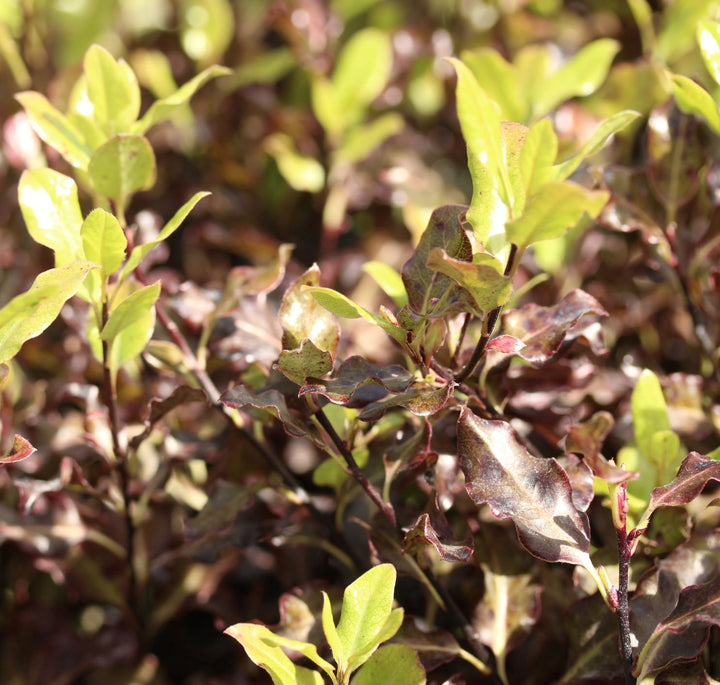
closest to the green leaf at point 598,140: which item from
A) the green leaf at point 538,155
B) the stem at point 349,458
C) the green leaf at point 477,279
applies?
the green leaf at point 538,155

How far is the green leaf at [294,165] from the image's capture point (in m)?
1.46

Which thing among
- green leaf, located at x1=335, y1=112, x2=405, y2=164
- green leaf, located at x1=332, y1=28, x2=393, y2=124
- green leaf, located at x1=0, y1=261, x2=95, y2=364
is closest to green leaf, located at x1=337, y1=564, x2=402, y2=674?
green leaf, located at x1=0, y1=261, x2=95, y2=364

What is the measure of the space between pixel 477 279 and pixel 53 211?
462mm

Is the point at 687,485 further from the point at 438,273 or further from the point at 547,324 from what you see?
the point at 438,273

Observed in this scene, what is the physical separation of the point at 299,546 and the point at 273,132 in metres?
0.86

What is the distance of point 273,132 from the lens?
1.59 m

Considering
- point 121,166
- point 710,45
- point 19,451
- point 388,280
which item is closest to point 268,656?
point 19,451

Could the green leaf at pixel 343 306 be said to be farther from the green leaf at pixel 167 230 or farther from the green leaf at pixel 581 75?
the green leaf at pixel 581 75

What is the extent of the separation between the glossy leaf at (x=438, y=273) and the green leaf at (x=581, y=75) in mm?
655

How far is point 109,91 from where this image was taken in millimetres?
935

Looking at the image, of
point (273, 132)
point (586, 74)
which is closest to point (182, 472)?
point (273, 132)

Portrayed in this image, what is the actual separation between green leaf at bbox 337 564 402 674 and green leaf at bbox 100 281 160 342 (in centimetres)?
35

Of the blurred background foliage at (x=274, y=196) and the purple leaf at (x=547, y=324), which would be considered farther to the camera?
the blurred background foliage at (x=274, y=196)

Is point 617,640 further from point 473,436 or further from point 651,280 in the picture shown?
point 651,280
